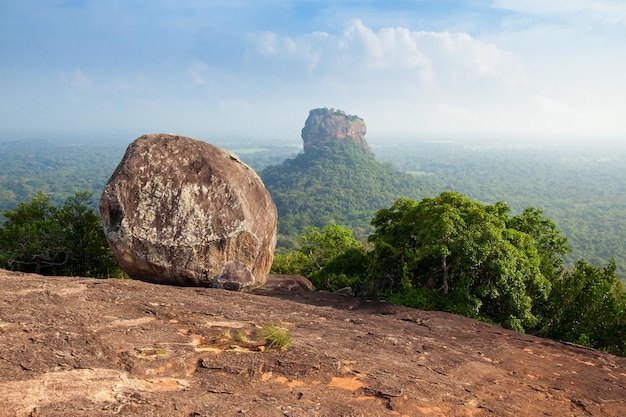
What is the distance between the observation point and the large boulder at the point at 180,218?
10977 mm

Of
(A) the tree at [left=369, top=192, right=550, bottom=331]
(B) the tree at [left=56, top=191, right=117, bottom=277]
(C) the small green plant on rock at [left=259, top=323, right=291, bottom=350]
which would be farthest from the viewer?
(B) the tree at [left=56, top=191, right=117, bottom=277]

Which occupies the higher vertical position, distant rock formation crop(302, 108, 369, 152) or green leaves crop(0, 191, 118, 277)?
distant rock formation crop(302, 108, 369, 152)

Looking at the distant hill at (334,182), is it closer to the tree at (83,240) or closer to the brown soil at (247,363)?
the tree at (83,240)

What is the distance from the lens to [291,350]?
639 centimetres

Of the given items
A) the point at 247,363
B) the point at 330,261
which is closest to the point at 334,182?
the point at 330,261

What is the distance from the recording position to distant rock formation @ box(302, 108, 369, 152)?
173 m

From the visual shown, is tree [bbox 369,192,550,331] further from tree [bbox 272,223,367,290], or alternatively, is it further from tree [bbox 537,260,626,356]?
tree [bbox 272,223,367,290]

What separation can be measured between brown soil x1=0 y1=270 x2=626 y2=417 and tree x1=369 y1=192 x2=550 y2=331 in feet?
8.24

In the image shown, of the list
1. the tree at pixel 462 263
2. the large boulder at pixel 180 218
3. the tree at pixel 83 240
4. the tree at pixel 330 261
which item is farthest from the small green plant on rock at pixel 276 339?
the tree at pixel 83 240

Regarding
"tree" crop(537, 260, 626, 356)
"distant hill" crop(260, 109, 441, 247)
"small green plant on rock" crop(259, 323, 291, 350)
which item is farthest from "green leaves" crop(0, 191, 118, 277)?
"distant hill" crop(260, 109, 441, 247)

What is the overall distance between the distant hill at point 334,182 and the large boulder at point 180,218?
80.3 meters

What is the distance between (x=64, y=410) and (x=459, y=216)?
1176cm

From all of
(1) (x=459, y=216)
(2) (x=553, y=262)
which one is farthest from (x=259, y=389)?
(2) (x=553, y=262)

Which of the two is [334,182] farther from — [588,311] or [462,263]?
[462,263]
